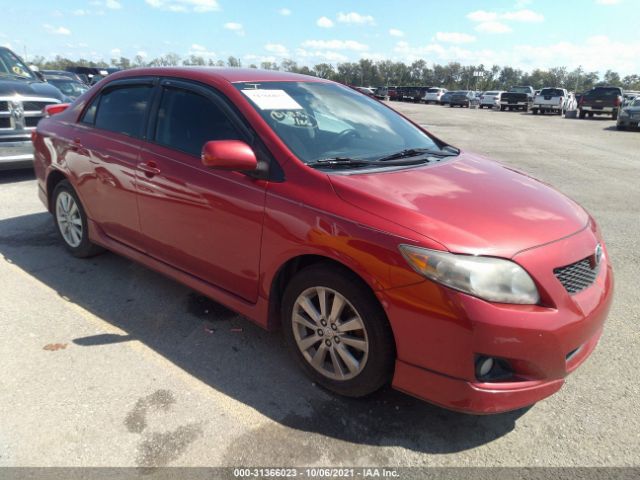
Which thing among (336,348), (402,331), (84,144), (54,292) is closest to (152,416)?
(336,348)

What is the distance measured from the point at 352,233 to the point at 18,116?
7205mm

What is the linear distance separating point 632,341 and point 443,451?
1859 millimetres

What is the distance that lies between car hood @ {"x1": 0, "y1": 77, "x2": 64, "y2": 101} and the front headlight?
303 inches

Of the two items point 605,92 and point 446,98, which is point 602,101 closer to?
point 605,92

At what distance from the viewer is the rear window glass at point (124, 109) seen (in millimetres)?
3717

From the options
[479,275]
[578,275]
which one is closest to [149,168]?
[479,275]

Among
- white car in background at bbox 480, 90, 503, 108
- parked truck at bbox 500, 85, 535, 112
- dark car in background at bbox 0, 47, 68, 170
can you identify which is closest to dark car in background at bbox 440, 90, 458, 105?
white car in background at bbox 480, 90, 503, 108

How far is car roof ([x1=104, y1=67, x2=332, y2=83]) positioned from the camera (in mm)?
3323

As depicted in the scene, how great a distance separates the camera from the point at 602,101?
2900 centimetres

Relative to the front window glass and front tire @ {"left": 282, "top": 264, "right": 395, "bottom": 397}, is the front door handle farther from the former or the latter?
front tire @ {"left": 282, "top": 264, "right": 395, "bottom": 397}

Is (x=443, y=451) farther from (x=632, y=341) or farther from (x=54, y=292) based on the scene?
(x=54, y=292)

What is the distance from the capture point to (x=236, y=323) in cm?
352

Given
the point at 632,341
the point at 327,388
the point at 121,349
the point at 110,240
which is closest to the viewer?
the point at 327,388

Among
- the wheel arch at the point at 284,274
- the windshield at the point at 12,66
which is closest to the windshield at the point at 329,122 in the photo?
the wheel arch at the point at 284,274
